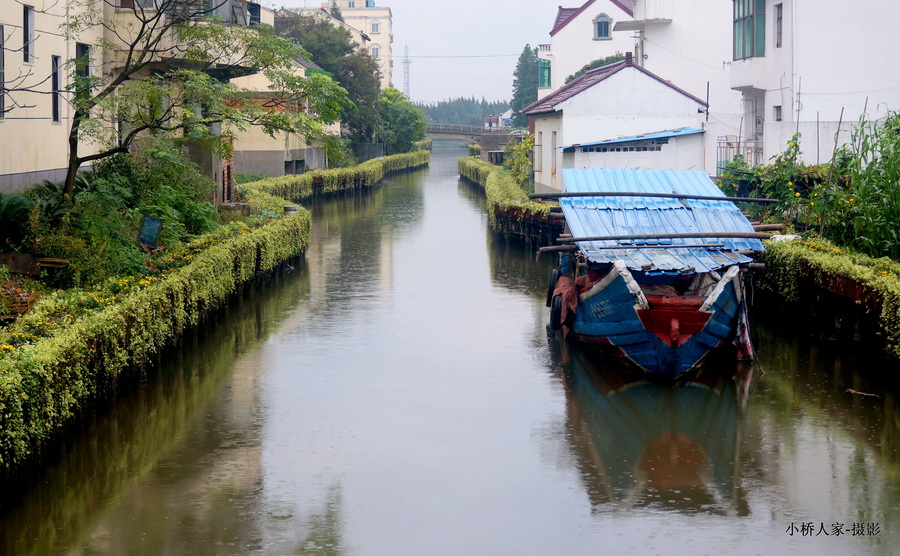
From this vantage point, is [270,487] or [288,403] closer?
[270,487]

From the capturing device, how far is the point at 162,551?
28.3 feet

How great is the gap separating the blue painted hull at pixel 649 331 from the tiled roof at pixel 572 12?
44.8 metres

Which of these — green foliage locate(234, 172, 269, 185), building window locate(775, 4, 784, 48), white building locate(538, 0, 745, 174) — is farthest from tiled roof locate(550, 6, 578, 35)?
building window locate(775, 4, 784, 48)

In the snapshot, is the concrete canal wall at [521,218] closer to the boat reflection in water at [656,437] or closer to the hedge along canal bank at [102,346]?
the hedge along canal bank at [102,346]

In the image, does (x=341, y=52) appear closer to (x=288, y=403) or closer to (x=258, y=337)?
(x=258, y=337)

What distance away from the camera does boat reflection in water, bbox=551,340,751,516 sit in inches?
401

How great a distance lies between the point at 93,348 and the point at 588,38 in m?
50.8

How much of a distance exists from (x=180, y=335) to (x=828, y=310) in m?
10.3

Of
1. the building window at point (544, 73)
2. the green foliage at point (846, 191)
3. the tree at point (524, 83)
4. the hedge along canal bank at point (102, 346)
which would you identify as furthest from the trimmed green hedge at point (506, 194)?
the tree at point (524, 83)

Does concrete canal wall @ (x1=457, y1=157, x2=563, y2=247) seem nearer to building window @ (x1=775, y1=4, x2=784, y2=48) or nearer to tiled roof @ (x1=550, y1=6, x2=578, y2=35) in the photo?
building window @ (x1=775, y1=4, x2=784, y2=48)

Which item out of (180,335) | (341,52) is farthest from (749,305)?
(341,52)

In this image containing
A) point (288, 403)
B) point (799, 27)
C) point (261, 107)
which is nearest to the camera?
point (288, 403)

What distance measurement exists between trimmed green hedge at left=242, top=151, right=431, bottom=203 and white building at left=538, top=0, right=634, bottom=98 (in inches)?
456

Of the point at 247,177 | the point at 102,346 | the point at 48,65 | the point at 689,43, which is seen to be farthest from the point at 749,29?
the point at 102,346
